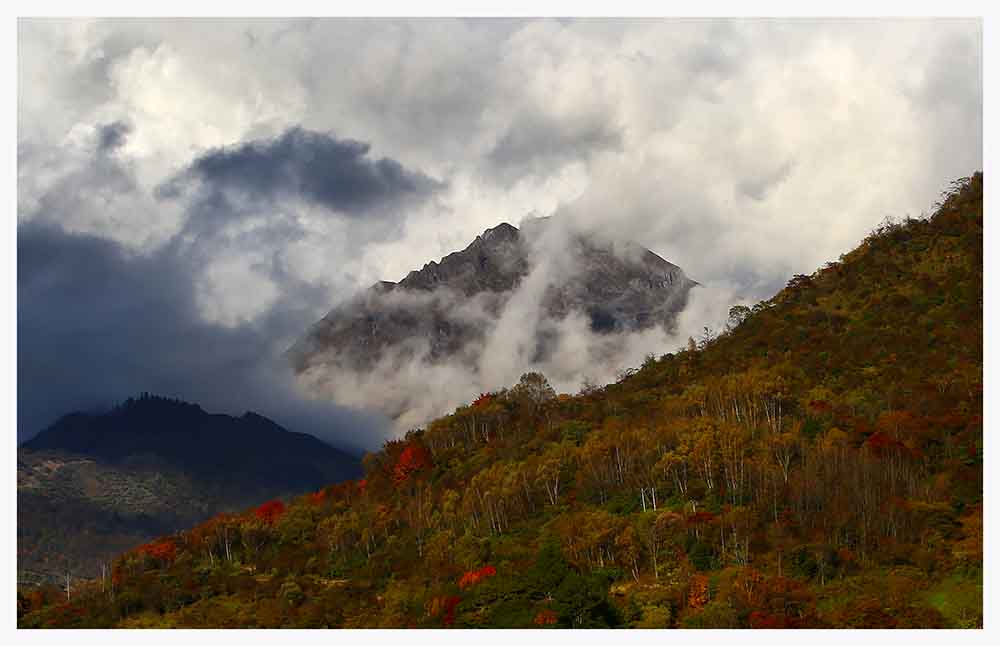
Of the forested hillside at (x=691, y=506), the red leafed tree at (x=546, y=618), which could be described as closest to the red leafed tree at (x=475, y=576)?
the forested hillside at (x=691, y=506)

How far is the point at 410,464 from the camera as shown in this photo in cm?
10188

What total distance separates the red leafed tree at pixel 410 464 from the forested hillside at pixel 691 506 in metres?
0.24

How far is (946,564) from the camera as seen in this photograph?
183 ft

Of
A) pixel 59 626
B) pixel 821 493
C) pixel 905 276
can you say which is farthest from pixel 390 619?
pixel 905 276

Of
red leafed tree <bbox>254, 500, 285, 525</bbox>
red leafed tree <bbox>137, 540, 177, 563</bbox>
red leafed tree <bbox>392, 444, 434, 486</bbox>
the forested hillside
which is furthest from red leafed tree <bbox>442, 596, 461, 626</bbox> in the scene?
red leafed tree <bbox>392, 444, 434, 486</bbox>

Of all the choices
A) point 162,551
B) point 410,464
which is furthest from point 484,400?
point 162,551

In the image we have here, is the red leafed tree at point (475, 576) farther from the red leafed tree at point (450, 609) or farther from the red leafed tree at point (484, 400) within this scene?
the red leafed tree at point (484, 400)

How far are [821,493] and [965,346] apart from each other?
25.1 meters

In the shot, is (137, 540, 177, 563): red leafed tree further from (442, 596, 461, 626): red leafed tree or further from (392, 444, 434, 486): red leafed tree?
(442, 596, 461, 626): red leafed tree

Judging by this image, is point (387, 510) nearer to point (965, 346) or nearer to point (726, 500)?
point (726, 500)

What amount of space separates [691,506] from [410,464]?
133 ft

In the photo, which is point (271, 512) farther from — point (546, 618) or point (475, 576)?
point (546, 618)

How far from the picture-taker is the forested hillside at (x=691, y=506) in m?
56.7

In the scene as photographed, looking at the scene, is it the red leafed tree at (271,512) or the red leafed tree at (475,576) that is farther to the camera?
the red leafed tree at (271,512)
